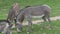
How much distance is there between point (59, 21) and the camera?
16.1 metres

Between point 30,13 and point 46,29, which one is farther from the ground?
point 30,13

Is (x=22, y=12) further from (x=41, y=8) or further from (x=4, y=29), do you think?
(x=4, y=29)

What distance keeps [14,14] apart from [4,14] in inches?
215

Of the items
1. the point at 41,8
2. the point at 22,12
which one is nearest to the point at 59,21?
the point at 41,8

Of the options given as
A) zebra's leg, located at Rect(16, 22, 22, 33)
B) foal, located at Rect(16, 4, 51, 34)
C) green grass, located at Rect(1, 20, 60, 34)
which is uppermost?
foal, located at Rect(16, 4, 51, 34)

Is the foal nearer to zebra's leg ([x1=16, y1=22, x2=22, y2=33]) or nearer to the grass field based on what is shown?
zebra's leg ([x1=16, y1=22, x2=22, y2=33])

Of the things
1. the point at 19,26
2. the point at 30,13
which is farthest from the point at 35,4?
the point at 19,26

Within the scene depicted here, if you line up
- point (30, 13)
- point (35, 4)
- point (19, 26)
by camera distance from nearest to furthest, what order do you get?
point (19, 26) < point (30, 13) < point (35, 4)

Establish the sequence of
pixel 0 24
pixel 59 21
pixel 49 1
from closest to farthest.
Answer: pixel 0 24 → pixel 59 21 → pixel 49 1

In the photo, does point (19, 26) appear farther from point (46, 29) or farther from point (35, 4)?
point (35, 4)

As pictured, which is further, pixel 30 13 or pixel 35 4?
pixel 35 4

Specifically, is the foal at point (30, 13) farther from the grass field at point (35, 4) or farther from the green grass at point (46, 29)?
the grass field at point (35, 4)

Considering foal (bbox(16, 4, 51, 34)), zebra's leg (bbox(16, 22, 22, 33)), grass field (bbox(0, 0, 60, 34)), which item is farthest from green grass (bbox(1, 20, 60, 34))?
foal (bbox(16, 4, 51, 34))

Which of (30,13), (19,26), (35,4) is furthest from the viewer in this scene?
(35,4)
